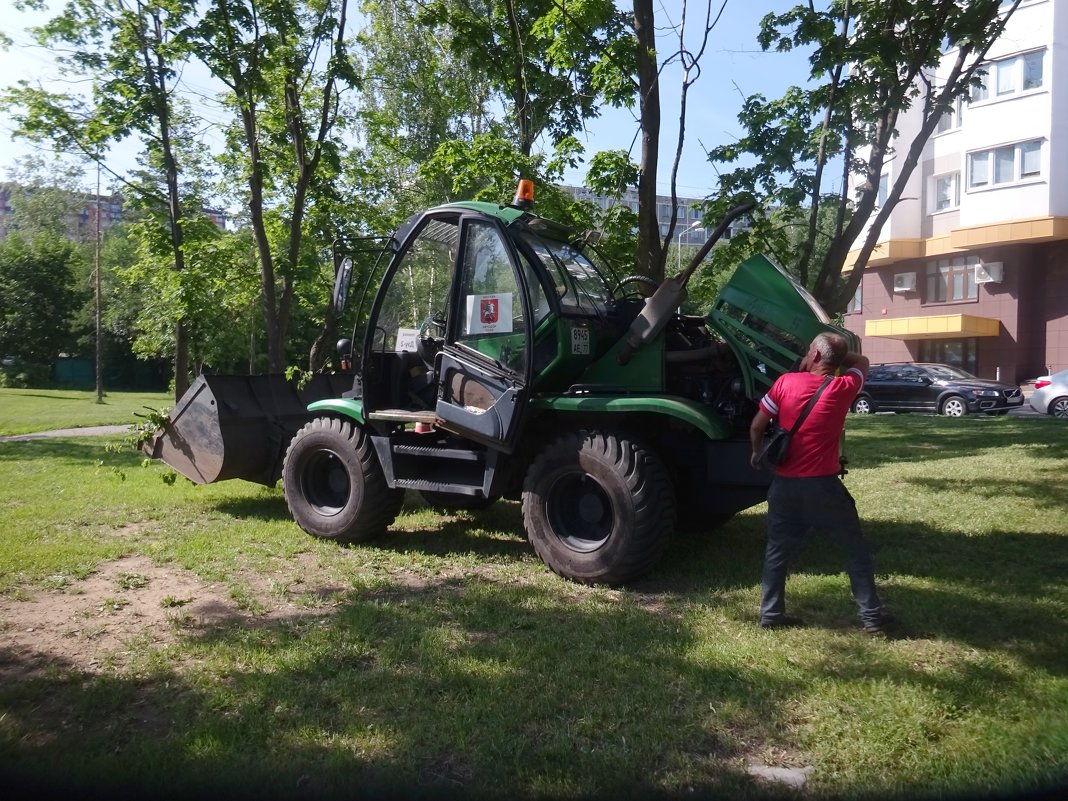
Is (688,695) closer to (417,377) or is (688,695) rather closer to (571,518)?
(571,518)

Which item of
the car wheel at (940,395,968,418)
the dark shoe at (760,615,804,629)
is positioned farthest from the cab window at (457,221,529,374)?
the car wheel at (940,395,968,418)

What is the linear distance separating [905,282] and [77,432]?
33.2m

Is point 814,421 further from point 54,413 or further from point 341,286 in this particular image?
point 54,413

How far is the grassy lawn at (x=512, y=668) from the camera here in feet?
11.8

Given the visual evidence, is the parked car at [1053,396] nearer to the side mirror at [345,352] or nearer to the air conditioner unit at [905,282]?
the air conditioner unit at [905,282]

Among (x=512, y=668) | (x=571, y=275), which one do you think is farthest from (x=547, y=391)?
(x=512, y=668)

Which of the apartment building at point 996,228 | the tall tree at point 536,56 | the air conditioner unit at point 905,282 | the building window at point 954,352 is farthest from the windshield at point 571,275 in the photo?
the air conditioner unit at point 905,282

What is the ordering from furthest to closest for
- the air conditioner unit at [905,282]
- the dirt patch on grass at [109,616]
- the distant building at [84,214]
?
1. the distant building at [84,214]
2. the air conditioner unit at [905,282]
3. the dirt patch on grass at [109,616]

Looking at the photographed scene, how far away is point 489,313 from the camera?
22.7 feet

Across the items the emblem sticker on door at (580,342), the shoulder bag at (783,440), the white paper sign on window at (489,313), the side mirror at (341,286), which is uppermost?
the side mirror at (341,286)

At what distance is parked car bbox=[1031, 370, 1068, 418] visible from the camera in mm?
20719

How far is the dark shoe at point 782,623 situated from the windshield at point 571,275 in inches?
109

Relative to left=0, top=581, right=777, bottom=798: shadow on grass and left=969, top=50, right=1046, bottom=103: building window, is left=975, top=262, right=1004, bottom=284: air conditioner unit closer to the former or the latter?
left=969, top=50, right=1046, bottom=103: building window

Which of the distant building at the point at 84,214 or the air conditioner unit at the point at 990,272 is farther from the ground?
the distant building at the point at 84,214
